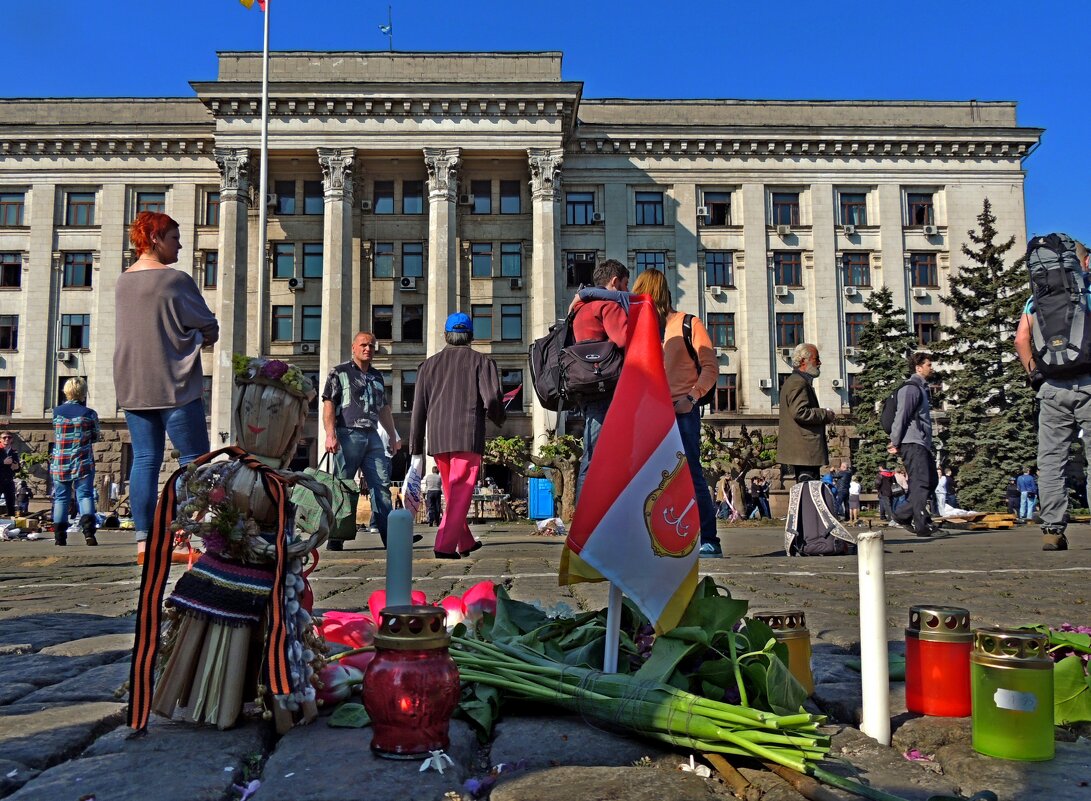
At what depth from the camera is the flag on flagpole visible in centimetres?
238

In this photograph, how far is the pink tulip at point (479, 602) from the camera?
3.05 meters

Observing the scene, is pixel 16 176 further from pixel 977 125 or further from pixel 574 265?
pixel 977 125

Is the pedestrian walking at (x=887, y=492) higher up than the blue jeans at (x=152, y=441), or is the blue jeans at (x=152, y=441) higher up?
the blue jeans at (x=152, y=441)

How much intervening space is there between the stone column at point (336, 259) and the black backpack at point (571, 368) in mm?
30268

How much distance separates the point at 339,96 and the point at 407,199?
5.15 meters

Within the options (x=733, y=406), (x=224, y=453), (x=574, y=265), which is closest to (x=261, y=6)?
(x=574, y=265)

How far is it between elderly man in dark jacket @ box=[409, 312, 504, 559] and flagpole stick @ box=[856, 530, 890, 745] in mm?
5314

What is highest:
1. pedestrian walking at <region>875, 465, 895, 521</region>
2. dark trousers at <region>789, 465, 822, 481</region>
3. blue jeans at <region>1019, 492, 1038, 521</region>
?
dark trousers at <region>789, 465, 822, 481</region>

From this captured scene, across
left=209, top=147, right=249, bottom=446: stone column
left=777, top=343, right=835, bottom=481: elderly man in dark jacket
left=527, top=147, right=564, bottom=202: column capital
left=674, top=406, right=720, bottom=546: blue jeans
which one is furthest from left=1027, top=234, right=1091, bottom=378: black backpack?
left=209, top=147, right=249, bottom=446: stone column

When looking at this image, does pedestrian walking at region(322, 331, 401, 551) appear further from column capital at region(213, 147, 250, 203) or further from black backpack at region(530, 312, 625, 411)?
column capital at region(213, 147, 250, 203)

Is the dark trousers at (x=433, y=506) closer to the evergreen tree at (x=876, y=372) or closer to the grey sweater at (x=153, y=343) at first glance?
the grey sweater at (x=153, y=343)

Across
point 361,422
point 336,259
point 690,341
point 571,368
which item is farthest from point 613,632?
point 336,259

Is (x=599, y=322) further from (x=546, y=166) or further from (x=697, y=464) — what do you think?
(x=546, y=166)

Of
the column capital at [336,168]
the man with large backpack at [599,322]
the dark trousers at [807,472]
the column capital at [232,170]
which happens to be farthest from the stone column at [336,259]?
the man with large backpack at [599,322]
